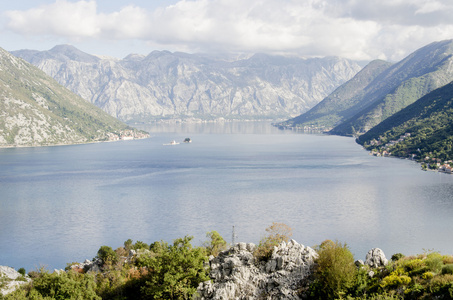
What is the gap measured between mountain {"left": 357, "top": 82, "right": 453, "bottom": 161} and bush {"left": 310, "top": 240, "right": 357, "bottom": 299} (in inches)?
4369

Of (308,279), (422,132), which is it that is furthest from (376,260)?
(422,132)

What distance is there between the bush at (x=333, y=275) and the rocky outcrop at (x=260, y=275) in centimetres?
115

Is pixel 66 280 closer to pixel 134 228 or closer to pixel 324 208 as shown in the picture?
pixel 134 228

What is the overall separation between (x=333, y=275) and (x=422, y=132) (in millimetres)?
145122

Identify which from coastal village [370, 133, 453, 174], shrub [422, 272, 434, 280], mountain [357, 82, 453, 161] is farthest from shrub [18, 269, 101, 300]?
mountain [357, 82, 453, 161]

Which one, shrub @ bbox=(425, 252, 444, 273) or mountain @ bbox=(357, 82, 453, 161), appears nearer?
shrub @ bbox=(425, 252, 444, 273)

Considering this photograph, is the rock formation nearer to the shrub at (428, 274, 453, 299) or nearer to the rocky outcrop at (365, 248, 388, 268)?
the rocky outcrop at (365, 248, 388, 268)

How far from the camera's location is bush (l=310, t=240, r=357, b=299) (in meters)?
26.1

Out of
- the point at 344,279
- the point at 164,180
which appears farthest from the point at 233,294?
the point at 164,180

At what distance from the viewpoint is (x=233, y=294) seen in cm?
2759

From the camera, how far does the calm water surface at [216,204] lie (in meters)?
61.2

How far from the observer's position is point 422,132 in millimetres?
157750

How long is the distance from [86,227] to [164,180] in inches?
1537

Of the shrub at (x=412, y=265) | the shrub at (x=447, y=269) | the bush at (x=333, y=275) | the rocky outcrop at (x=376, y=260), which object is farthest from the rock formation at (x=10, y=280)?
the shrub at (x=447, y=269)
